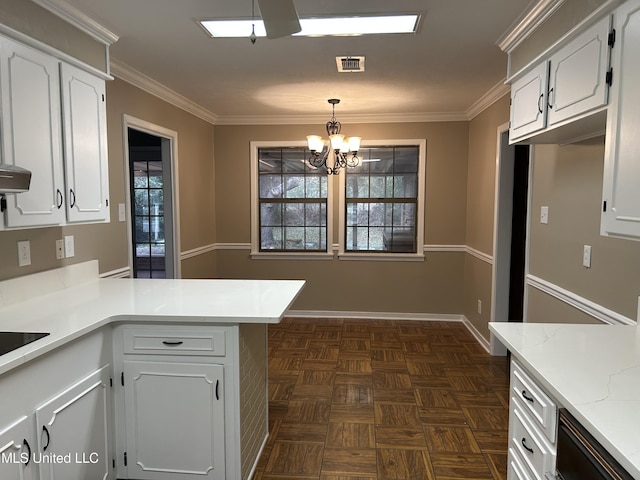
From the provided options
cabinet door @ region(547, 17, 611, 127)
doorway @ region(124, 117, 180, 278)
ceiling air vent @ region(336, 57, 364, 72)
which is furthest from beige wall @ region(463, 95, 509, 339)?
doorway @ region(124, 117, 180, 278)

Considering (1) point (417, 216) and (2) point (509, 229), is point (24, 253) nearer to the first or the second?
(2) point (509, 229)

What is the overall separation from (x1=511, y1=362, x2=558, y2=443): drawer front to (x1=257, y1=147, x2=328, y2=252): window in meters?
3.65

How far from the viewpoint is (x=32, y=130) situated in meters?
1.88

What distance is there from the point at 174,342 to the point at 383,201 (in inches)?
140

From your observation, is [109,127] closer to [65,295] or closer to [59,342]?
[65,295]

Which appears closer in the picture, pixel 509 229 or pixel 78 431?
pixel 78 431

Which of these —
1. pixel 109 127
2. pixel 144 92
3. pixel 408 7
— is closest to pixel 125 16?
pixel 109 127

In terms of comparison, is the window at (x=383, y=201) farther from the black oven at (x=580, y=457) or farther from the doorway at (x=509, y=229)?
the black oven at (x=580, y=457)

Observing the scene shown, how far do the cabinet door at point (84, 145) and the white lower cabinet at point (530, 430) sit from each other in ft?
7.02

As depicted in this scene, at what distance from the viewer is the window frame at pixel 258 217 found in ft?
16.5

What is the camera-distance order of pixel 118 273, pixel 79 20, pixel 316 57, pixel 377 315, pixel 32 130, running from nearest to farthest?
pixel 32 130 → pixel 79 20 → pixel 316 57 → pixel 118 273 → pixel 377 315

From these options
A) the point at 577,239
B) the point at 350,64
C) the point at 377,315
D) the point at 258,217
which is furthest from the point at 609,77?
the point at 258,217

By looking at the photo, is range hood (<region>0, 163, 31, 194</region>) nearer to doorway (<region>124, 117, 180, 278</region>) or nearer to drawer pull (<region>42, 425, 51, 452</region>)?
drawer pull (<region>42, 425, 51, 452</region>)

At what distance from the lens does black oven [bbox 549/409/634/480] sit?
0.98 meters
